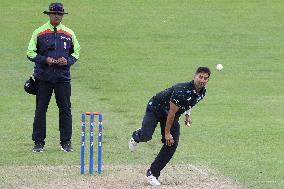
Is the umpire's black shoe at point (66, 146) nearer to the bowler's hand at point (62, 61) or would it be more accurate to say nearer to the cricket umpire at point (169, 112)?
the bowler's hand at point (62, 61)

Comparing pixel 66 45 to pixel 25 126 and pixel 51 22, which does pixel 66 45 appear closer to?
pixel 51 22

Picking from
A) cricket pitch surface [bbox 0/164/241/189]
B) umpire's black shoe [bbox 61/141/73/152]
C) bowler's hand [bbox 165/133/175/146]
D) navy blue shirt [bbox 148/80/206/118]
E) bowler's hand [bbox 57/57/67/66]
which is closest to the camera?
navy blue shirt [bbox 148/80/206/118]

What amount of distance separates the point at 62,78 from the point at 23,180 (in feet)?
8.72

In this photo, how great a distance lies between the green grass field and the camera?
14.7 metres

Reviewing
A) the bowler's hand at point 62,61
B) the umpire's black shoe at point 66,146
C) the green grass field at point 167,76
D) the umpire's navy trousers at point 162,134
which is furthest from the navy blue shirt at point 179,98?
the umpire's black shoe at point 66,146

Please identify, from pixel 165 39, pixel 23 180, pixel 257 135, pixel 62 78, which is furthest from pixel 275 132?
pixel 165 39

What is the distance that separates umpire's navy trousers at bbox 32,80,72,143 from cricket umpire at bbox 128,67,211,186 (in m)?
2.39

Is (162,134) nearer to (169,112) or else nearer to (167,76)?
(169,112)

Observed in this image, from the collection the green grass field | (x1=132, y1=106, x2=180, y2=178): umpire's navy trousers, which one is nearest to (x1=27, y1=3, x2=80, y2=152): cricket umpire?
the green grass field

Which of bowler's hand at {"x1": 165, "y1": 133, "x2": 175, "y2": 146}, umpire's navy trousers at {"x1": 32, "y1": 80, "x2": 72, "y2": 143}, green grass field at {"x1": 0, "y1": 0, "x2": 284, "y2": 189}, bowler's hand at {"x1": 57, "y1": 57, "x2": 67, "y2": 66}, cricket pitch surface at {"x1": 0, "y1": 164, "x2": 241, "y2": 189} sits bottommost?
green grass field at {"x1": 0, "y1": 0, "x2": 284, "y2": 189}

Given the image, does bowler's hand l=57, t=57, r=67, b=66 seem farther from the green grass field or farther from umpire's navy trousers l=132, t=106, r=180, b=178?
umpire's navy trousers l=132, t=106, r=180, b=178

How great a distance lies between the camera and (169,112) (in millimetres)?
11875

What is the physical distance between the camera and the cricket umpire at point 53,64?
14445mm

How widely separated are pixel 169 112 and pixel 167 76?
11856mm
